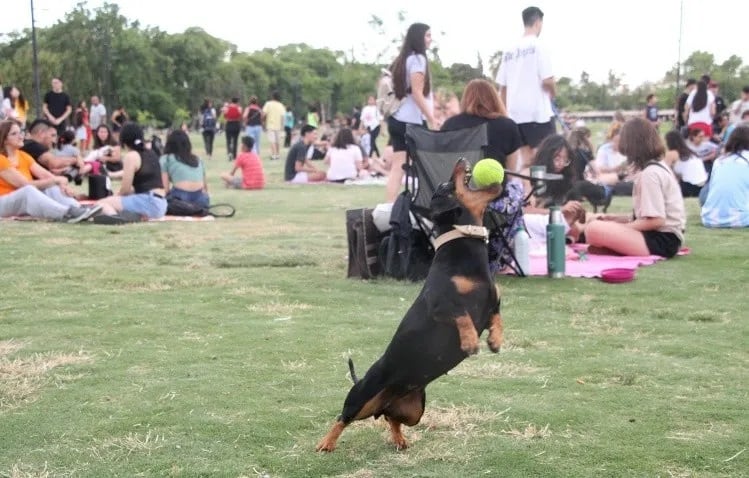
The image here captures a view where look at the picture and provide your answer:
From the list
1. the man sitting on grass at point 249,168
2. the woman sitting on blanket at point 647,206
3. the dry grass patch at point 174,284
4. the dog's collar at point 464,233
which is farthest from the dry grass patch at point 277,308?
the man sitting on grass at point 249,168

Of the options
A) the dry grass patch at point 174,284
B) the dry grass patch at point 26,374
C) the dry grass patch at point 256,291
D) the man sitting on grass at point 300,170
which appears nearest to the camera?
the dry grass patch at point 26,374

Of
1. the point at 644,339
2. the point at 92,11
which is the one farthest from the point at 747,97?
the point at 92,11

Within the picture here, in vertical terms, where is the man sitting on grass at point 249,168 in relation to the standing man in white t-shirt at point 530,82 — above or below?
below

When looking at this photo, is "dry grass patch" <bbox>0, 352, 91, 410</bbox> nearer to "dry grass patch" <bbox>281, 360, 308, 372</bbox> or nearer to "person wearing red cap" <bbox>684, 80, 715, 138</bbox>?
"dry grass patch" <bbox>281, 360, 308, 372</bbox>

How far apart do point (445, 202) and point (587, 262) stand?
489 centimetres

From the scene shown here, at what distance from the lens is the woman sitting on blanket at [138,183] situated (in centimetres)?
1069

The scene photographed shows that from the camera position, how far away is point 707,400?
154 inches

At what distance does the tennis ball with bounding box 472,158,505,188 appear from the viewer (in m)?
3.11

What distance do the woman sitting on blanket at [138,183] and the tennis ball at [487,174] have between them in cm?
819

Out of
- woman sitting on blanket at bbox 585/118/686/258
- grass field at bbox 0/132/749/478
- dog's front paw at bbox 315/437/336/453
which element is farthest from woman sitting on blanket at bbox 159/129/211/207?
dog's front paw at bbox 315/437/336/453

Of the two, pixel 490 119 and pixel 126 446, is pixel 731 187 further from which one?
pixel 126 446

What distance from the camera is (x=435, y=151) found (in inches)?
271

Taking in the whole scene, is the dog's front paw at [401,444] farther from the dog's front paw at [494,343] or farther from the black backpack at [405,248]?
the black backpack at [405,248]

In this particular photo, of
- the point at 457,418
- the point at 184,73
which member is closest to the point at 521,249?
the point at 457,418
